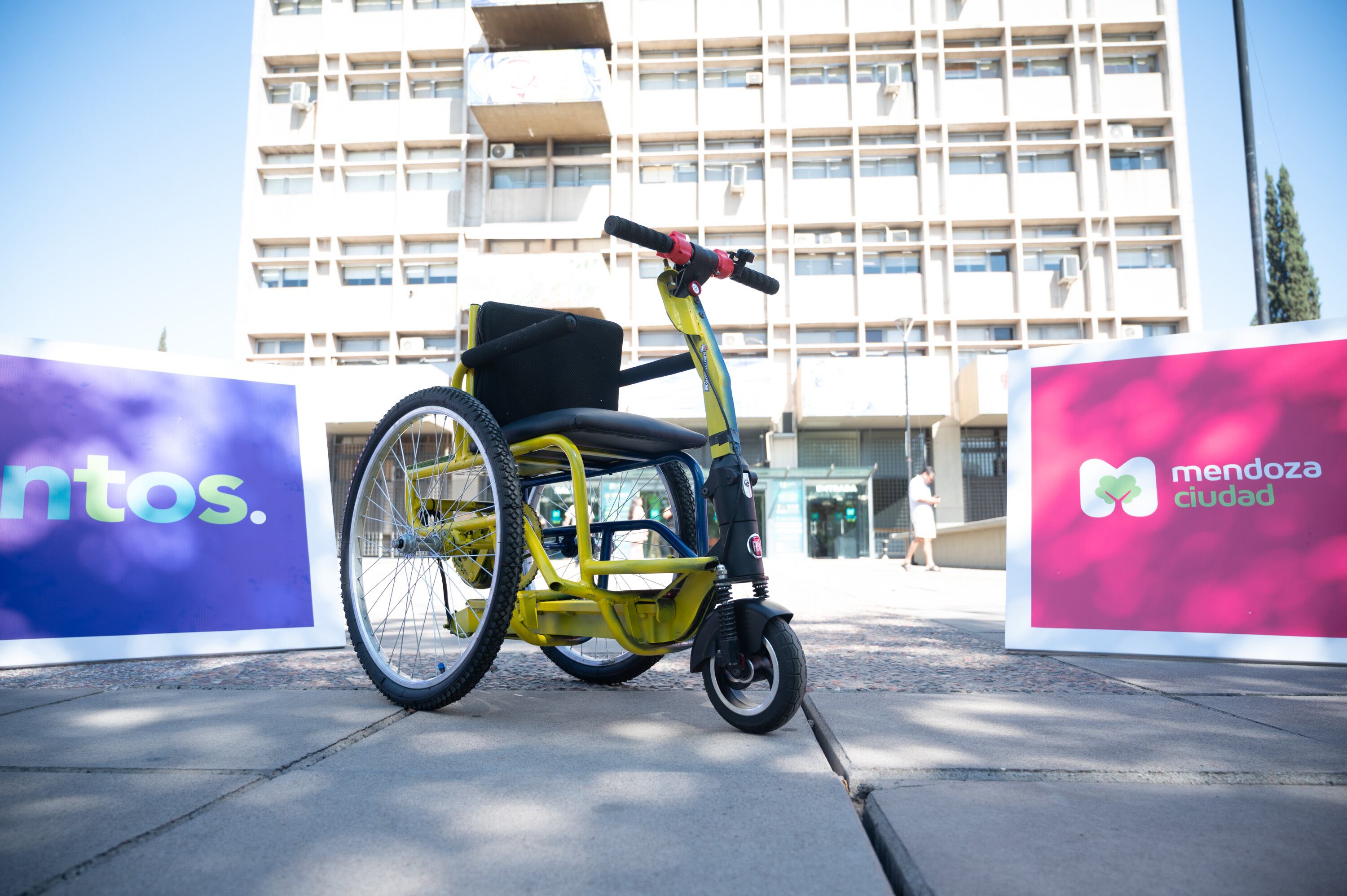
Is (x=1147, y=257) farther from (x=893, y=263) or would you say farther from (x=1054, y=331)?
(x=893, y=263)

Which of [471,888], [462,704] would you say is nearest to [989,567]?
[462,704]

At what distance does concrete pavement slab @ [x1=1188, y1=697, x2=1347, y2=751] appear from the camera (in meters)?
2.09

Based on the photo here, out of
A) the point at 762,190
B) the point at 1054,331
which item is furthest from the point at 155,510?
the point at 1054,331

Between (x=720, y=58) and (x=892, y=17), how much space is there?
19.9ft

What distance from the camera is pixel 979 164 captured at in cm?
2728

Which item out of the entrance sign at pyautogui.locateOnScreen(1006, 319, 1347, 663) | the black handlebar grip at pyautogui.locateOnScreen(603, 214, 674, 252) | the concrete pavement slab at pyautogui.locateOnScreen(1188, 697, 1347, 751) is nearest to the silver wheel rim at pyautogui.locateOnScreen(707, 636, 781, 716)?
the black handlebar grip at pyautogui.locateOnScreen(603, 214, 674, 252)

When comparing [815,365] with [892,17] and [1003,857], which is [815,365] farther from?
[1003,857]

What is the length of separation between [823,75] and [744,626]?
97.7 ft

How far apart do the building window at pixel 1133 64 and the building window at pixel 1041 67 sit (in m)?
1.35

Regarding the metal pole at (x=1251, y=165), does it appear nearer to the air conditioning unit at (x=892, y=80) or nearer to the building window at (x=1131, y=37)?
the air conditioning unit at (x=892, y=80)

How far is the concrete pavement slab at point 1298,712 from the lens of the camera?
6.84ft

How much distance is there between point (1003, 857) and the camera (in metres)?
1.24

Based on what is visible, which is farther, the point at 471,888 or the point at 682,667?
the point at 682,667

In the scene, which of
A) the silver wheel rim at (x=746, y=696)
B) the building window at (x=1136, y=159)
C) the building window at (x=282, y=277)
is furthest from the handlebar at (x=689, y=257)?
the building window at (x=1136, y=159)
